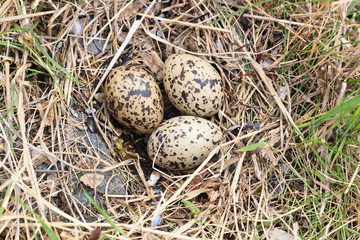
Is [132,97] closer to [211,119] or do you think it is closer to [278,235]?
[211,119]

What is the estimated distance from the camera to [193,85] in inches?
84.4

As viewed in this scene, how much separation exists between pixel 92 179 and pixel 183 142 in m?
0.61

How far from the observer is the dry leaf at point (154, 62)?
7.84 ft

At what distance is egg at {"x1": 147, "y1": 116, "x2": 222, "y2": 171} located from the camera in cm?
207

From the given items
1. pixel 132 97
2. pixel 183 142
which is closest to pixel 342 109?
pixel 183 142

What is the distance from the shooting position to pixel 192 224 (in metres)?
1.93

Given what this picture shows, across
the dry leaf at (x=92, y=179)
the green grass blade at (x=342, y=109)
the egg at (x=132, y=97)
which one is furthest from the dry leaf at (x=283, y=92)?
the dry leaf at (x=92, y=179)

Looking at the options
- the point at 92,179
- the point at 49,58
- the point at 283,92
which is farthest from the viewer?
the point at 283,92

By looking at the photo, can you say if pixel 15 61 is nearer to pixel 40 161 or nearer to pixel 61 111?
pixel 61 111

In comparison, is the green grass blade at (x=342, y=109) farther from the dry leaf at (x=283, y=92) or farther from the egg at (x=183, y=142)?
the egg at (x=183, y=142)

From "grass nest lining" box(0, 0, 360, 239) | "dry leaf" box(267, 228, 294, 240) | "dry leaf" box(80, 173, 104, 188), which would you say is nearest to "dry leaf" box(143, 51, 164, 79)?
"grass nest lining" box(0, 0, 360, 239)

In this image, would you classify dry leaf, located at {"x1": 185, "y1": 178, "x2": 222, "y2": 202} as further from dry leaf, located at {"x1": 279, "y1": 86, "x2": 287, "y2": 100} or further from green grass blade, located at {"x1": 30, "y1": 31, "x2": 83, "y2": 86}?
green grass blade, located at {"x1": 30, "y1": 31, "x2": 83, "y2": 86}

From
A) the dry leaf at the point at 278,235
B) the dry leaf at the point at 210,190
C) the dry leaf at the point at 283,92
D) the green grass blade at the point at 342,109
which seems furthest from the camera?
the dry leaf at the point at 283,92

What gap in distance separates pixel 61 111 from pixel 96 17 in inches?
28.1
